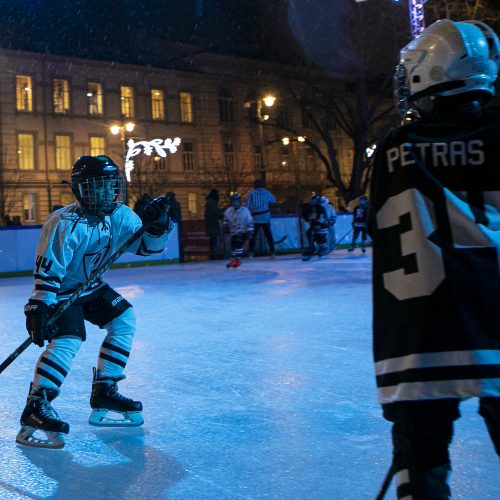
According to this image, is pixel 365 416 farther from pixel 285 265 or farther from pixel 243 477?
pixel 285 265

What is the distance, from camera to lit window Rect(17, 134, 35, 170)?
37281 millimetres

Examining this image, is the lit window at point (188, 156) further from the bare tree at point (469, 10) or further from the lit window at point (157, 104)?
the bare tree at point (469, 10)

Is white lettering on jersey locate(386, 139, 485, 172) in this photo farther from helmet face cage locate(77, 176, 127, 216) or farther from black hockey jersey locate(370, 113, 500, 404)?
helmet face cage locate(77, 176, 127, 216)

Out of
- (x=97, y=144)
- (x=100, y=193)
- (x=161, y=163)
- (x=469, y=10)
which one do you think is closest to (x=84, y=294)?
(x=100, y=193)

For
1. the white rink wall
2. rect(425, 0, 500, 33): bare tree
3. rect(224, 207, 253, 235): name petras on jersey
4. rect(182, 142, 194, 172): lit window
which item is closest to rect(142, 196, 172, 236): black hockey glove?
rect(224, 207, 253, 235): name petras on jersey

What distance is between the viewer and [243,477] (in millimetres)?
2877

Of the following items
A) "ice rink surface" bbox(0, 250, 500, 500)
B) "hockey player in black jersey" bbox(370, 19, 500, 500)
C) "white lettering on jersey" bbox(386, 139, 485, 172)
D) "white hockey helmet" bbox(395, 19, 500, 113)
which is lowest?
"ice rink surface" bbox(0, 250, 500, 500)

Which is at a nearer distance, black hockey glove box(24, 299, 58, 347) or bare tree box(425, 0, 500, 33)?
black hockey glove box(24, 299, 58, 347)

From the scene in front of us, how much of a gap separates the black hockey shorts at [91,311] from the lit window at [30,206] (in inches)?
1369

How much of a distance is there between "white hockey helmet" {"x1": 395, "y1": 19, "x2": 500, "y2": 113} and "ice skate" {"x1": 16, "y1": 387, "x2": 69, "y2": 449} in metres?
2.37

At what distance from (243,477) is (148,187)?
124 feet

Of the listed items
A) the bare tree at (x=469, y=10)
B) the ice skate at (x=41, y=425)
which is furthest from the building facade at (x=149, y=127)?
the ice skate at (x=41, y=425)

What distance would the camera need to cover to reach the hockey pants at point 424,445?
173cm

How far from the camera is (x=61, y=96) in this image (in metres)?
38.9
